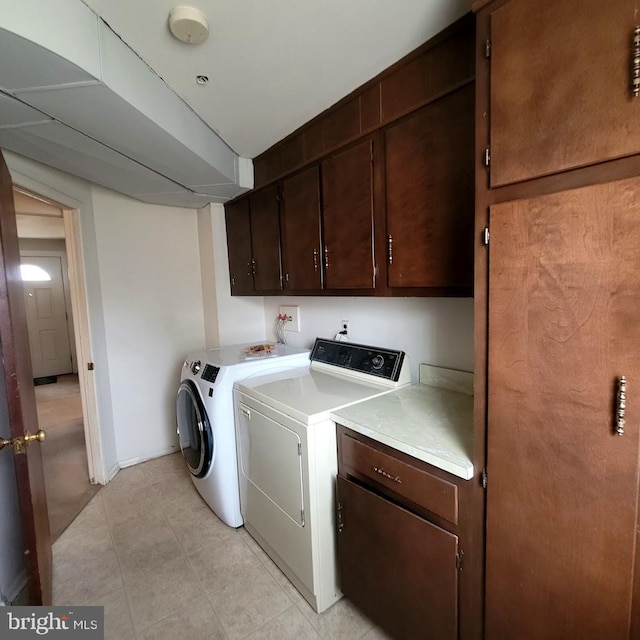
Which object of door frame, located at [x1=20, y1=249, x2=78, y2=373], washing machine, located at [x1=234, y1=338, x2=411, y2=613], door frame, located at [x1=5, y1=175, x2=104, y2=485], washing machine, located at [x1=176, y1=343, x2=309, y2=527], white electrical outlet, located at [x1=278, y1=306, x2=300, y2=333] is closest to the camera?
washing machine, located at [x1=234, y1=338, x2=411, y2=613]

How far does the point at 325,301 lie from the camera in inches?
97.0

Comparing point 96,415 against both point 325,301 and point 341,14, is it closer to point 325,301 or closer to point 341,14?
point 325,301

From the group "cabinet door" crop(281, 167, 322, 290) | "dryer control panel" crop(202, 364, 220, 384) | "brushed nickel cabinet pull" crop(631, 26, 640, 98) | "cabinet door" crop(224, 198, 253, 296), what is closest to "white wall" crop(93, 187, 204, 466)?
"cabinet door" crop(224, 198, 253, 296)

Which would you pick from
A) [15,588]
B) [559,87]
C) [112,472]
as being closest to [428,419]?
[559,87]

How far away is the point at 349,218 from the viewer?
1.72 m

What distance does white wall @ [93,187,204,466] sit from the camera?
9.12 ft

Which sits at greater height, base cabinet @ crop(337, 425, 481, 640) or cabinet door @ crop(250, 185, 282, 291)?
cabinet door @ crop(250, 185, 282, 291)

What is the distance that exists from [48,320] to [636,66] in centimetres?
713

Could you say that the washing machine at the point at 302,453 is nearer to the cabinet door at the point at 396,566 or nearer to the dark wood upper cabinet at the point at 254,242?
the cabinet door at the point at 396,566

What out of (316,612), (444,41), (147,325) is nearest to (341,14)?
(444,41)

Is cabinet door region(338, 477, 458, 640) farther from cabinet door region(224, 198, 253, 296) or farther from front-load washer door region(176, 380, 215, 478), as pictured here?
cabinet door region(224, 198, 253, 296)

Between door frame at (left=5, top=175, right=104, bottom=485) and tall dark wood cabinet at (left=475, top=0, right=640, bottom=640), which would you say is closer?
tall dark wood cabinet at (left=475, top=0, right=640, bottom=640)

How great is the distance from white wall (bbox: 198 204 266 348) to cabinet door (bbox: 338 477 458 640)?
6.01ft

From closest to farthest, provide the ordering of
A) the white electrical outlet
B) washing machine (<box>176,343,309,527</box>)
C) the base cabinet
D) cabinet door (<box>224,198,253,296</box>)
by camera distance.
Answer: the base cabinet, washing machine (<box>176,343,309,527</box>), cabinet door (<box>224,198,253,296</box>), the white electrical outlet
